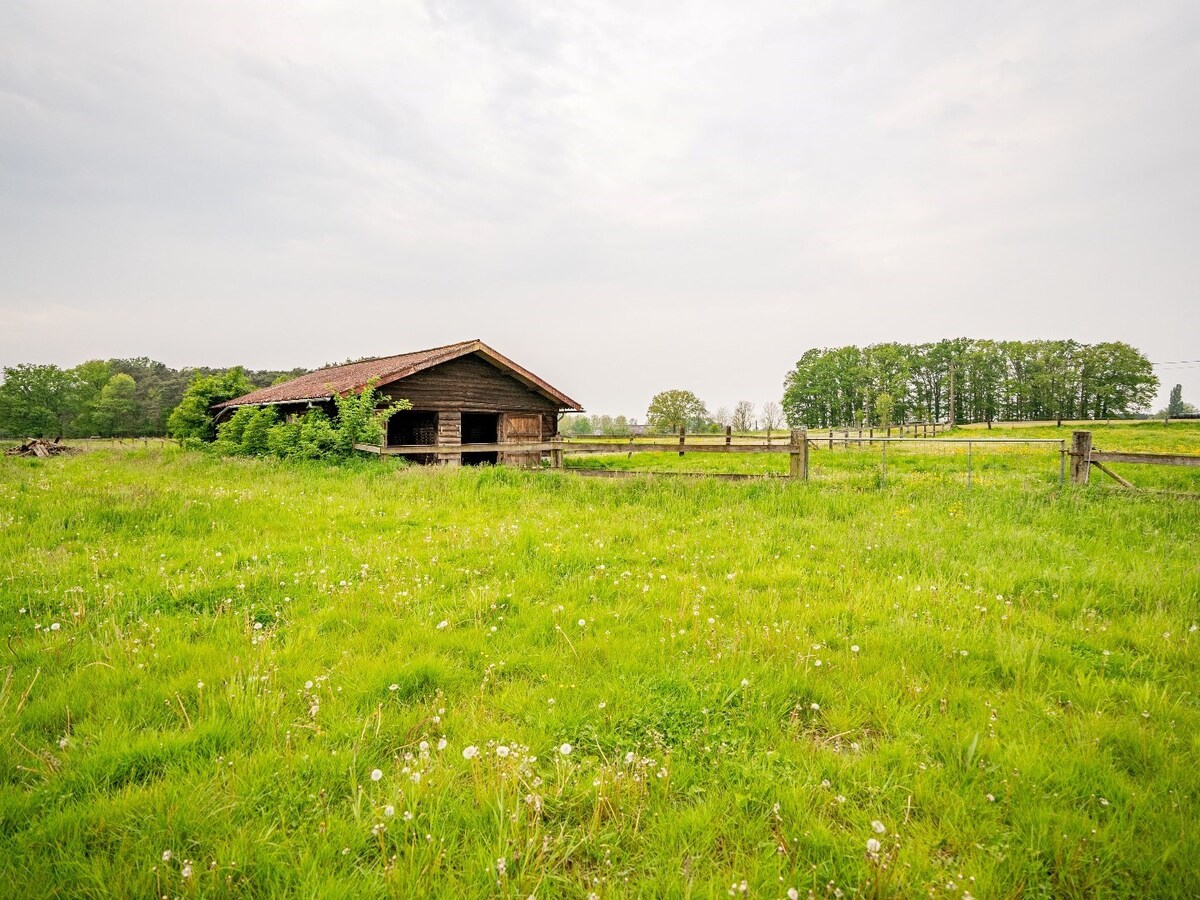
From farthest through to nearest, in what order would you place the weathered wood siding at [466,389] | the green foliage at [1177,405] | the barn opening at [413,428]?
1. the green foliage at [1177,405]
2. the barn opening at [413,428]
3. the weathered wood siding at [466,389]

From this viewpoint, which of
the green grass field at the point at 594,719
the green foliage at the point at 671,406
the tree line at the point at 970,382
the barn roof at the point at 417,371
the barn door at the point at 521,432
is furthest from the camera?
the green foliage at the point at 671,406

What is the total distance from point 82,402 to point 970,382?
466 ft

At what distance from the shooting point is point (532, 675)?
381 centimetres

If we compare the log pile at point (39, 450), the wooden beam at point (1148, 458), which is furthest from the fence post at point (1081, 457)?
the log pile at point (39, 450)

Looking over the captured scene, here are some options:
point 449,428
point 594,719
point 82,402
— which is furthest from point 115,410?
point 594,719

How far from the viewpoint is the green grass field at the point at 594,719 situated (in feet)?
7.32

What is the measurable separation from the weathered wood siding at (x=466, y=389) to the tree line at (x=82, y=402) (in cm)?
5535

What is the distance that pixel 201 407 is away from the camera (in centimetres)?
2969

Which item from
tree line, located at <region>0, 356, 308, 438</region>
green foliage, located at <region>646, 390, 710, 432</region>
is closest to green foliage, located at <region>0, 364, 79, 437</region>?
tree line, located at <region>0, 356, 308, 438</region>

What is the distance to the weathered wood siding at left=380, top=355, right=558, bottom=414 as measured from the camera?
19656 millimetres

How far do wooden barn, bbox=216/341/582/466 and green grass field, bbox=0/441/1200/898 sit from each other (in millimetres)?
12889

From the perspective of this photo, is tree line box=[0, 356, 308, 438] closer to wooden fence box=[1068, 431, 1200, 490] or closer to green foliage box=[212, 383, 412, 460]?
green foliage box=[212, 383, 412, 460]

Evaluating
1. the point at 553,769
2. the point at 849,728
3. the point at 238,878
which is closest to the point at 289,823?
the point at 238,878

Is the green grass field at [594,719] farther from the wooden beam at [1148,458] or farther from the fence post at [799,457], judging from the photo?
the wooden beam at [1148,458]
